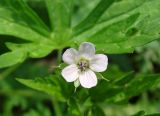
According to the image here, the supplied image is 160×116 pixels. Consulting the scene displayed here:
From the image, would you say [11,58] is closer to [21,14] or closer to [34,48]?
[34,48]

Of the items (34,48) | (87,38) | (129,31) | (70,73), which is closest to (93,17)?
(87,38)

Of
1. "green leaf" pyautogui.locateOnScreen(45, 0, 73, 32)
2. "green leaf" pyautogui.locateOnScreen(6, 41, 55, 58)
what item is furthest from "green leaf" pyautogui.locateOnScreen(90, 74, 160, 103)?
"green leaf" pyautogui.locateOnScreen(45, 0, 73, 32)

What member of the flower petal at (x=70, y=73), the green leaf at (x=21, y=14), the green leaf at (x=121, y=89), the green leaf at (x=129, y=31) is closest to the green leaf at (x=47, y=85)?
the flower petal at (x=70, y=73)

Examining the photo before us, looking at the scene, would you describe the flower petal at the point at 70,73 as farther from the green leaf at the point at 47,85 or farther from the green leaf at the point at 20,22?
the green leaf at the point at 20,22

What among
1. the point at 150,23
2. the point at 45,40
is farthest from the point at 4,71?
the point at 150,23

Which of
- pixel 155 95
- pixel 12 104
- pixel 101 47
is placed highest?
pixel 101 47

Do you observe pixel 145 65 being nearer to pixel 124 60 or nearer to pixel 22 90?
pixel 124 60
